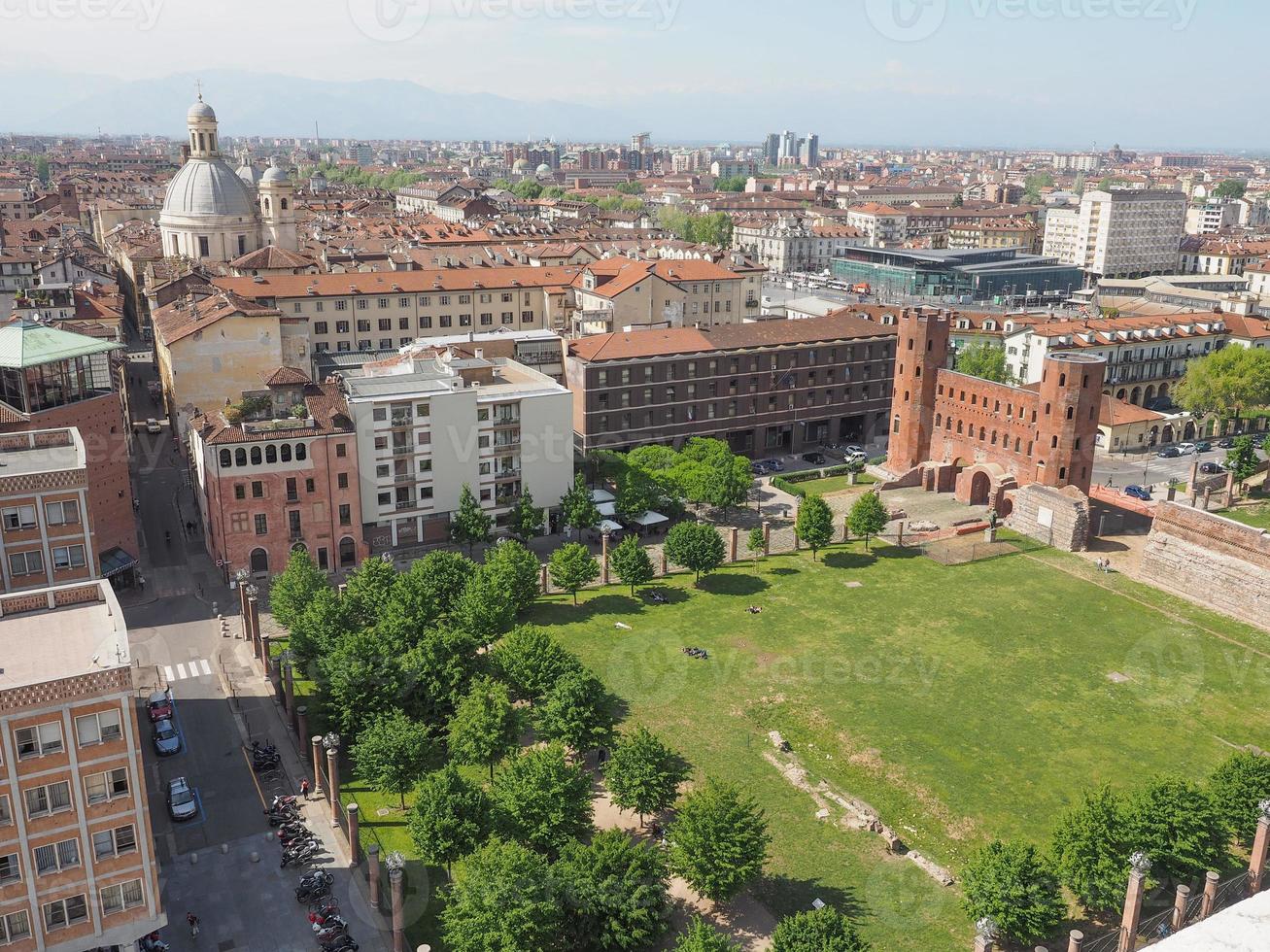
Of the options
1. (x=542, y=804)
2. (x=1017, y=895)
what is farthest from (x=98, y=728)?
(x=1017, y=895)

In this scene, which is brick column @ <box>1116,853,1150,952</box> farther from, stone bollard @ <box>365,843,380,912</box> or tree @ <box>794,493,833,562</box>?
tree @ <box>794,493,833,562</box>

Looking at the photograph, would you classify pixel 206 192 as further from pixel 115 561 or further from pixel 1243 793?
pixel 1243 793

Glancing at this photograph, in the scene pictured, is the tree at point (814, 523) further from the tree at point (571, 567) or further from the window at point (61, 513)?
the window at point (61, 513)

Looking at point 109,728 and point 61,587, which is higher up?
point 61,587

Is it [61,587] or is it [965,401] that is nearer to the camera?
[61,587]

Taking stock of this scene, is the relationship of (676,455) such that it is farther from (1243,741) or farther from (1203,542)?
(1243,741)

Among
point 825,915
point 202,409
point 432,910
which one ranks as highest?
point 202,409

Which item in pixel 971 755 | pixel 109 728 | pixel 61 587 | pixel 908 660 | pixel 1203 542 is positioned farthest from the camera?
pixel 1203 542

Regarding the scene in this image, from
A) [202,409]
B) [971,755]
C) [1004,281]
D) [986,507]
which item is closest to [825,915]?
[971,755]
